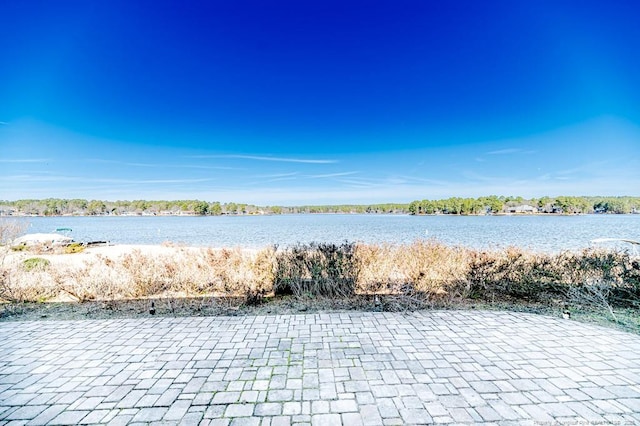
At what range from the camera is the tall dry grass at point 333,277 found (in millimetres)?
5746

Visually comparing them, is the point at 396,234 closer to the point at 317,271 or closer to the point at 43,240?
the point at 317,271

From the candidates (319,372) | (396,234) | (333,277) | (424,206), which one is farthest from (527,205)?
(319,372)

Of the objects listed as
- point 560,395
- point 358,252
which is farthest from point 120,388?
point 358,252

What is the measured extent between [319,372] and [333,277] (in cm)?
311

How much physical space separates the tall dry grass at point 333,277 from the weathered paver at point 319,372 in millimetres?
1472

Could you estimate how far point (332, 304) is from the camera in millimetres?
5422

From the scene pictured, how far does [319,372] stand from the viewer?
2.96 meters

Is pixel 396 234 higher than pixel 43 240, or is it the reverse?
pixel 396 234

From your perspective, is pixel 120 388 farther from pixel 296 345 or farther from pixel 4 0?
pixel 4 0

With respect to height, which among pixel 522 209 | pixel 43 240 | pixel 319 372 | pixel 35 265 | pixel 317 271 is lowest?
pixel 43 240

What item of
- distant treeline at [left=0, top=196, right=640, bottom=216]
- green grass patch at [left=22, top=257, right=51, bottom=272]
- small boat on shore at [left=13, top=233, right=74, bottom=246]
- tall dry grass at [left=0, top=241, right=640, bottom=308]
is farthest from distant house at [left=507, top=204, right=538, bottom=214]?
green grass patch at [left=22, top=257, right=51, bottom=272]

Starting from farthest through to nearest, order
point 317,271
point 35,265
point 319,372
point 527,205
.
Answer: point 527,205 → point 35,265 → point 317,271 → point 319,372

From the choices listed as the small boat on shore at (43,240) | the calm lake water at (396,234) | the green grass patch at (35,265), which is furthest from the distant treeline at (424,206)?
the green grass patch at (35,265)

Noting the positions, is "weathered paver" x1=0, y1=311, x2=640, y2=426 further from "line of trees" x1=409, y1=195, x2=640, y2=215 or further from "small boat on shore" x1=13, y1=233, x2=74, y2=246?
"line of trees" x1=409, y1=195, x2=640, y2=215
